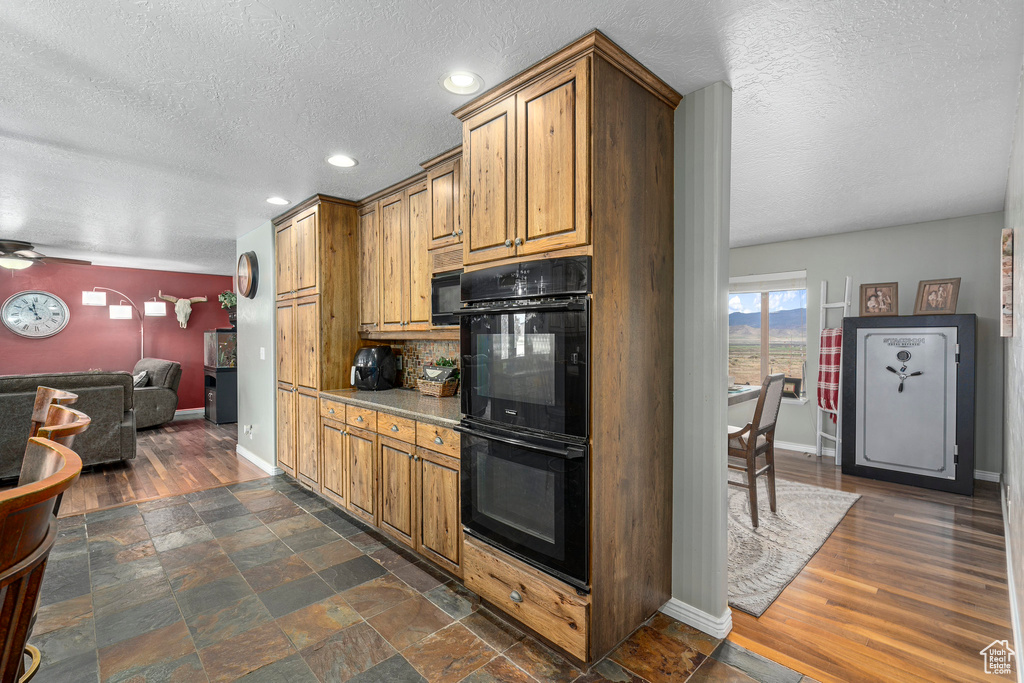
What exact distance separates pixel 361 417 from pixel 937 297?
5120 mm

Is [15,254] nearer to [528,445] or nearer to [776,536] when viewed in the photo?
[528,445]

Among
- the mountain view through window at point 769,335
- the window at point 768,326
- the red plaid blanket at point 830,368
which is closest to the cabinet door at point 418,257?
the red plaid blanket at point 830,368

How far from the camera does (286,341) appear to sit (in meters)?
4.14

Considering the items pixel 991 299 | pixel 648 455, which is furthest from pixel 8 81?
pixel 991 299

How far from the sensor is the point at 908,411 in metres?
4.18

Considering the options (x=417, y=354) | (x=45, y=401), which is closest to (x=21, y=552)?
(x=45, y=401)

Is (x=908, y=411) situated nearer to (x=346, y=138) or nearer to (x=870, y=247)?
(x=870, y=247)

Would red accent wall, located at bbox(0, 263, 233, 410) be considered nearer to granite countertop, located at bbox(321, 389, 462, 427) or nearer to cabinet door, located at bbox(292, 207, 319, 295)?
cabinet door, located at bbox(292, 207, 319, 295)

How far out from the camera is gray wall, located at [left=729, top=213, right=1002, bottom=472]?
413 cm

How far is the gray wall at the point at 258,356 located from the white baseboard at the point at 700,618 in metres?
3.72

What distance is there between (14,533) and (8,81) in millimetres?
2372

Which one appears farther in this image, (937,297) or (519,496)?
(937,297)

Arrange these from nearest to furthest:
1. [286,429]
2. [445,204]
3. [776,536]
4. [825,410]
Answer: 1. [445,204]
2. [776,536]
3. [286,429]
4. [825,410]

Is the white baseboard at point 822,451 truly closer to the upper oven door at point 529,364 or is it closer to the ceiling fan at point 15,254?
the upper oven door at point 529,364
